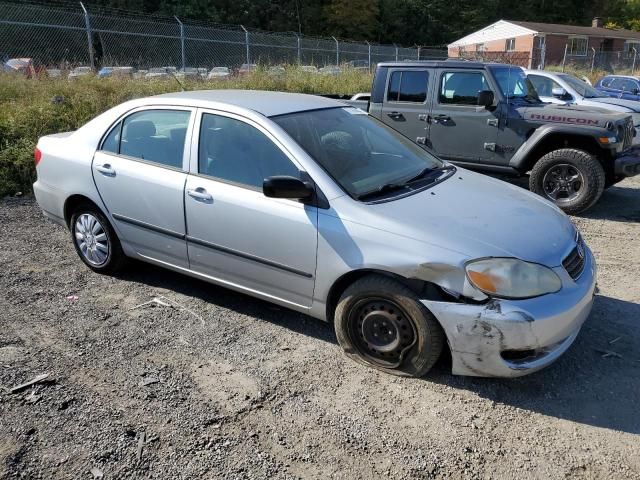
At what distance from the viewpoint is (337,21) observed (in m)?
57.7

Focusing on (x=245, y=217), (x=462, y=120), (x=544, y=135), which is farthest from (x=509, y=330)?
(x=462, y=120)

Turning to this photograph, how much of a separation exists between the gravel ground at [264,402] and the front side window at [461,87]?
3.91m

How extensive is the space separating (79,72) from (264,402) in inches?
455

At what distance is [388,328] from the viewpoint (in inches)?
127

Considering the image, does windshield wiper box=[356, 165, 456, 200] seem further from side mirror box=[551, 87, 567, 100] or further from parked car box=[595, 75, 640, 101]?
parked car box=[595, 75, 640, 101]

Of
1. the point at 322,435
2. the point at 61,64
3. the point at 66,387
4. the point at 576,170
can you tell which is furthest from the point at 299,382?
the point at 61,64

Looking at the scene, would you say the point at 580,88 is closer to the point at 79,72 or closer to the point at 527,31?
the point at 79,72

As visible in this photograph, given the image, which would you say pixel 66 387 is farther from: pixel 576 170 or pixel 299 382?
pixel 576 170

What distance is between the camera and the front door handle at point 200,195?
376 centimetres


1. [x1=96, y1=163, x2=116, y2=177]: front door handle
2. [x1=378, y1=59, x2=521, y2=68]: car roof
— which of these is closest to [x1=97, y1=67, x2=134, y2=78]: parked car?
[x1=378, y1=59, x2=521, y2=68]: car roof

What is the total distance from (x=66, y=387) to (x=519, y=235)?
112 inches

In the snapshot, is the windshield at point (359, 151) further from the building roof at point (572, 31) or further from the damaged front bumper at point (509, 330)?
the building roof at point (572, 31)

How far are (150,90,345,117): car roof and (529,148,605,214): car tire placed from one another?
3793 millimetres

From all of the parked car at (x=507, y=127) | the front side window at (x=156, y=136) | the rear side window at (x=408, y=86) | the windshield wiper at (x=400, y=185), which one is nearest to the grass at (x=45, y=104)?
the front side window at (x=156, y=136)
